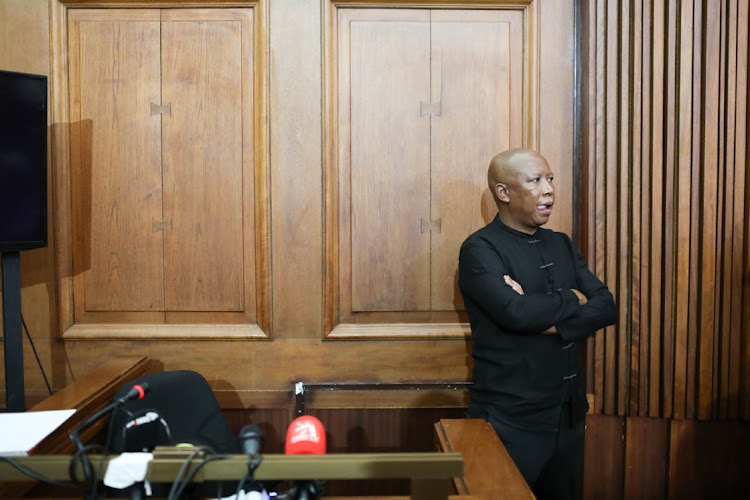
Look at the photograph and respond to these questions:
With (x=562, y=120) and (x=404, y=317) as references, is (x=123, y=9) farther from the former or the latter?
(x=562, y=120)

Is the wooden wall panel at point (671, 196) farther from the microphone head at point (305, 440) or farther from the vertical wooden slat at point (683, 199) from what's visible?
the microphone head at point (305, 440)

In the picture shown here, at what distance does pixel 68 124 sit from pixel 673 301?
2.72 m

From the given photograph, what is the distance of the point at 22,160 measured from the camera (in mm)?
1937

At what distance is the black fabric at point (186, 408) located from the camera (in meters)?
1.68

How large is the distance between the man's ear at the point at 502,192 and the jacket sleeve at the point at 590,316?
450 millimetres

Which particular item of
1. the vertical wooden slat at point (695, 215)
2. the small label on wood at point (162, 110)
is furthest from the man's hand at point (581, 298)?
the small label on wood at point (162, 110)

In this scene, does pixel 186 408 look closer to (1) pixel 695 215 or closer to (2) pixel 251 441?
(2) pixel 251 441

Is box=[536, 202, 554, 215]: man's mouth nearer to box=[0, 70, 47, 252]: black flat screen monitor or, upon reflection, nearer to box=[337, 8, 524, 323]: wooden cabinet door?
box=[337, 8, 524, 323]: wooden cabinet door

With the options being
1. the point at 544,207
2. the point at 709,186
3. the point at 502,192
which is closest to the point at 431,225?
the point at 502,192

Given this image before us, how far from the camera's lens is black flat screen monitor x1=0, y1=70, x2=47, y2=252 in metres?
1.89

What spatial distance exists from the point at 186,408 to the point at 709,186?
2200 millimetres

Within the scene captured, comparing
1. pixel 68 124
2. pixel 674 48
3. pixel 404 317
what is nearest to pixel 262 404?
pixel 404 317

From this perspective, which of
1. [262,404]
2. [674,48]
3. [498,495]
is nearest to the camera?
[498,495]

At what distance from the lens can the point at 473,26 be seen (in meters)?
2.38
